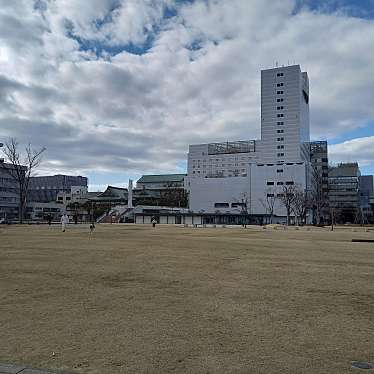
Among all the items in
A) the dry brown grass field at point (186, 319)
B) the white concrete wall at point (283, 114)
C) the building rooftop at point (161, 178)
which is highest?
the white concrete wall at point (283, 114)

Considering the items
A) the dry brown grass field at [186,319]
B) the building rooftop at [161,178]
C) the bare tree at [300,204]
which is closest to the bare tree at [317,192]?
the bare tree at [300,204]

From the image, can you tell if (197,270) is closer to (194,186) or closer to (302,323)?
(302,323)

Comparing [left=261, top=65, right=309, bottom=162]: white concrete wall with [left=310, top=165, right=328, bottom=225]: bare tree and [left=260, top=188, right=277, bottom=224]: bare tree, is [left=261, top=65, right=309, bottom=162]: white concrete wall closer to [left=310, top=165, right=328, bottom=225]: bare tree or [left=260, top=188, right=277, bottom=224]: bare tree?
[left=260, top=188, right=277, bottom=224]: bare tree

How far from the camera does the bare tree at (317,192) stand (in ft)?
309

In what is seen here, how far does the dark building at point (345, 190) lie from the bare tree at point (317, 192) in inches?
251

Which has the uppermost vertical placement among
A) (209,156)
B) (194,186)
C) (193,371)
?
(209,156)

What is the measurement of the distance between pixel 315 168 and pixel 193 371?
124642 mm

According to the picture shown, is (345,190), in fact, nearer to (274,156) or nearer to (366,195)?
(366,195)

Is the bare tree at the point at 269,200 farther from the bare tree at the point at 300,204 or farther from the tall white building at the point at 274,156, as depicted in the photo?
the bare tree at the point at 300,204

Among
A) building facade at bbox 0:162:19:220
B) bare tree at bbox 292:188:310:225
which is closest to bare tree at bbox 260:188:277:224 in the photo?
bare tree at bbox 292:188:310:225

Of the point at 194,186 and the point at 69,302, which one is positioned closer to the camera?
the point at 69,302

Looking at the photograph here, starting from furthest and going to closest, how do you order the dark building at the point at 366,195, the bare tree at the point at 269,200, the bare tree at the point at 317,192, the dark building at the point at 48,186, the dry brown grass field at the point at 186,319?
the dark building at the point at 48,186, the dark building at the point at 366,195, the bare tree at the point at 269,200, the bare tree at the point at 317,192, the dry brown grass field at the point at 186,319

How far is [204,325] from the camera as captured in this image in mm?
5715

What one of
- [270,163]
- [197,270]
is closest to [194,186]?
[270,163]
